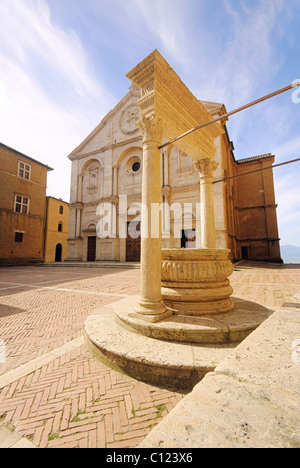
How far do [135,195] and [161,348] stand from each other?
1835 centimetres

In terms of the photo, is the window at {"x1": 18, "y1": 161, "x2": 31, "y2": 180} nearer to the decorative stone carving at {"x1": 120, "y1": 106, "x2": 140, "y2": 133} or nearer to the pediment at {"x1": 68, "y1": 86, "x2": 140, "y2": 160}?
the pediment at {"x1": 68, "y1": 86, "x2": 140, "y2": 160}

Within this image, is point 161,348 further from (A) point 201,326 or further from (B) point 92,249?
(B) point 92,249

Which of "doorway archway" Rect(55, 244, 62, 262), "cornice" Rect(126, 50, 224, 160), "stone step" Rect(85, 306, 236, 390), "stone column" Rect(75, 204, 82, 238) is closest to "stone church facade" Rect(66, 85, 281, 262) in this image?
"stone column" Rect(75, 204, 82, 238)

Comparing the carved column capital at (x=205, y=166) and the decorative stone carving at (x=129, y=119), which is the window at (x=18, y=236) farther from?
the carved column capital at (x=205, y=166)

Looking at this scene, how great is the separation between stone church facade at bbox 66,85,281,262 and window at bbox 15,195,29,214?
6.17 meters

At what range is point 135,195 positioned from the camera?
796 inches

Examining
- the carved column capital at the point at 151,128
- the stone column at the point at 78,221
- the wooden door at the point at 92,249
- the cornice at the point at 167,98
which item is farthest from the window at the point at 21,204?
the carved column capital at the point at 151,128

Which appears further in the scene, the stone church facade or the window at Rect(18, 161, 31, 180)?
the window at Rect(18, 161, 31, 180)

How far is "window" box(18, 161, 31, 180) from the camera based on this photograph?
945 inches

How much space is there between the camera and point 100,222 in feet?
70.8

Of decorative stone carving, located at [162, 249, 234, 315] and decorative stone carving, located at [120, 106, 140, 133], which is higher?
decorative stone carving, located at [120, 106, 140, 133]

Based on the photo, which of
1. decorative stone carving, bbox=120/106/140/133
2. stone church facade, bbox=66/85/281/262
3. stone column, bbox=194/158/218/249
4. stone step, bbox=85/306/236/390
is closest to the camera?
stone step, bbox=85/306/236/390

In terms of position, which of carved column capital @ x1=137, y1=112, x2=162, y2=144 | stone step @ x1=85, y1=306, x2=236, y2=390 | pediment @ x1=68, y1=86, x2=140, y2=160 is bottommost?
stone step @ x1=85, y1=306, x2=236, y2=390

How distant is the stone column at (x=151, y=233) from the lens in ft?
11.4
